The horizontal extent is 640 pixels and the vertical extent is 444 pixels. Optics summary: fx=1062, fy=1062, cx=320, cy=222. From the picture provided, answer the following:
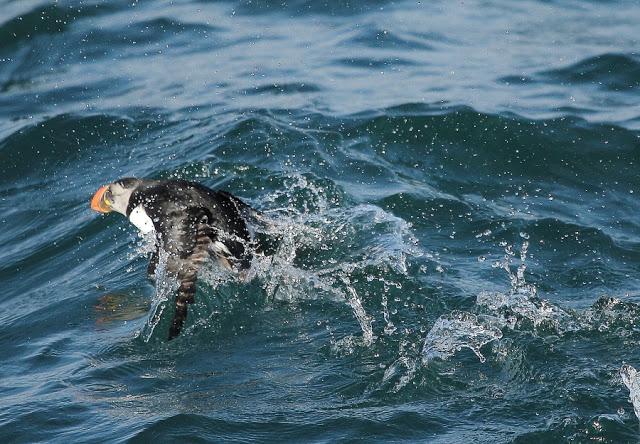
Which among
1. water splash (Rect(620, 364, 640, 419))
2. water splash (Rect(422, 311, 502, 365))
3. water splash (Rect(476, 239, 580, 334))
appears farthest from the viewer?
water splash (Rect(476, 239, 580, 334))

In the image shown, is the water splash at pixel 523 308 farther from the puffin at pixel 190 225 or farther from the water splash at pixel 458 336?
the puffin at pixel 190 225

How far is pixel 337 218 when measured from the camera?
323 inches

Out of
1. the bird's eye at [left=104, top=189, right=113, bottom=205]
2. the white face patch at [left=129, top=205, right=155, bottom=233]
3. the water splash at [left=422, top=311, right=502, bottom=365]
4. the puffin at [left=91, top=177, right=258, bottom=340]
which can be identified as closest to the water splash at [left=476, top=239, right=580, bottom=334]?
the water splash at [left=422, top=311, right=502, bottom=365]

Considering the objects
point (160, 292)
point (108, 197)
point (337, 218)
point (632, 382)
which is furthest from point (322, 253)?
point (632, 382)

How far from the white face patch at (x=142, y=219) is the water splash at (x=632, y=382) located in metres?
3.45

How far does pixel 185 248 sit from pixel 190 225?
0.66 feet

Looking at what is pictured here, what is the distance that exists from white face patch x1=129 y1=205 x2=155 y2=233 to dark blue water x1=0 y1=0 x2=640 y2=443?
415mm

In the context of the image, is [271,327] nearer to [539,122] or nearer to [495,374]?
[495,374]

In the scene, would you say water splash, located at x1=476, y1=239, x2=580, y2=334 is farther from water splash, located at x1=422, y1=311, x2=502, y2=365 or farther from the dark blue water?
water splash, located at x1=422, y1=311, x2=502, y2=365

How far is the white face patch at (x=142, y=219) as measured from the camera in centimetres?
760

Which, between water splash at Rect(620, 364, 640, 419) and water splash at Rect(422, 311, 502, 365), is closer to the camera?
water splash at Rect(620, 364, 640, 419)

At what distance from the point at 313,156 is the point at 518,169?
180 centimetres

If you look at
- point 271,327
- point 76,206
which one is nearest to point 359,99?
point 76,206

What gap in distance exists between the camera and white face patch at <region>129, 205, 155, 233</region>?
24.9 ft
